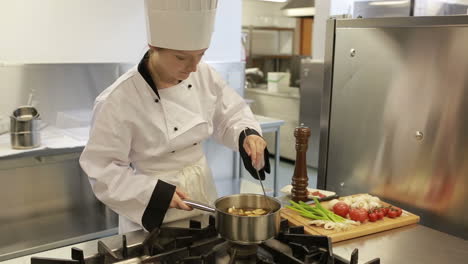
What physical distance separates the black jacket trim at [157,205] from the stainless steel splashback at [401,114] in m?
0.76

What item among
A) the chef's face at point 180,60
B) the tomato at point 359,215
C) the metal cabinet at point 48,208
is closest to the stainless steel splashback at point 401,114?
the tomato at point 359,215

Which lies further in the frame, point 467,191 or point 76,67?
point 76,67

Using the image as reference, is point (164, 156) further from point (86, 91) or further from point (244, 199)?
point (86, 91)

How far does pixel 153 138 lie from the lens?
4.12 feet

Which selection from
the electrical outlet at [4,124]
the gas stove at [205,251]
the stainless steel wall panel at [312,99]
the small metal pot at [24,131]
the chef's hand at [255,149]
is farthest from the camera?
the stainless steel wall panel at [312,99]

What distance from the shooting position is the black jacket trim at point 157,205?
1.07 m

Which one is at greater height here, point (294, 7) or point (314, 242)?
point (294, 7)

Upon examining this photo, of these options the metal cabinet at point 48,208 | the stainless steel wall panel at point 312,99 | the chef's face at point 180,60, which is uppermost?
the chef's face at point 180,60

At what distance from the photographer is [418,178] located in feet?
4.46

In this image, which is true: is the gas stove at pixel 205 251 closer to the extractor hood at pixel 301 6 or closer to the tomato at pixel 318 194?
the tomato at pixel 318 194

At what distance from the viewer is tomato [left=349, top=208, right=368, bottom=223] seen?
46.6 inches

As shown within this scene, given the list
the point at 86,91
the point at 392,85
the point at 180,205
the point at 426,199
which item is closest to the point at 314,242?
the point at 180,205

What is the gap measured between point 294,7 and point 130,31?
9.60ft

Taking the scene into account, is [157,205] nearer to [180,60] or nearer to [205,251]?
[205,251]
